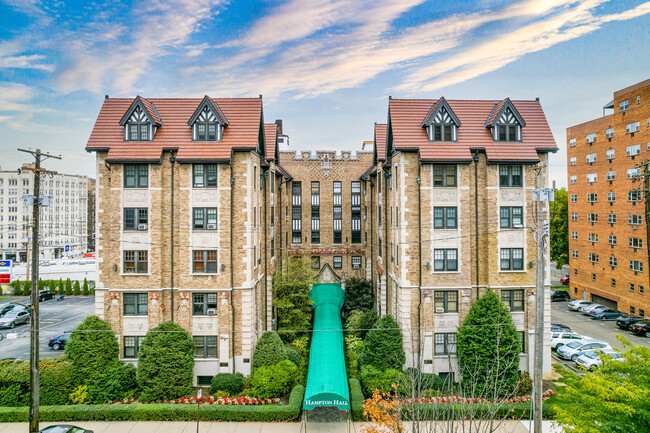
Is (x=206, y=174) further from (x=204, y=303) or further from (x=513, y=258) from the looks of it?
(x=513, y=258)

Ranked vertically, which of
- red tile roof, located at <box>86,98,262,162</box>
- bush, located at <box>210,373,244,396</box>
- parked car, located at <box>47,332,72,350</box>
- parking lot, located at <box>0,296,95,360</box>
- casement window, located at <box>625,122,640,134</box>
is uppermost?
casement window, located at <box>625,122,640,134</box>

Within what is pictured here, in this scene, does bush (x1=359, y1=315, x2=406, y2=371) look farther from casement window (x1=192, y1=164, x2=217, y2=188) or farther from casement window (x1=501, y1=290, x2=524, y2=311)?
casement window (x1=192, y1=164, x2=217, y2=188)

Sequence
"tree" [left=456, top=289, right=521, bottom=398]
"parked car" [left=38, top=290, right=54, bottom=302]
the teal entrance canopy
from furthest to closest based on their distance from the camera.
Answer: "parked car" [left=38, top=290, right=54, bottom=302] < "tree" [left=456, top=289, right=521, bottom=398] < the teal entrance canopy

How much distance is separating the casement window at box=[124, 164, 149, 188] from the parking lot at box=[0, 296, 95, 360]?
1161cm

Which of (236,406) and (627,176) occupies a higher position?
(627,176)

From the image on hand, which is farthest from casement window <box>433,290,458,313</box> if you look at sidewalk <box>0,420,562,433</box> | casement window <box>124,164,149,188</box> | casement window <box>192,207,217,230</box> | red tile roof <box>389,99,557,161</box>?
casement window <box>124,164,149,188</box>

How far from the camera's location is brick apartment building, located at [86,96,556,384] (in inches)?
957

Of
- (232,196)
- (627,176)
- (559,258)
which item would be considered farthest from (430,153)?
(559,258)

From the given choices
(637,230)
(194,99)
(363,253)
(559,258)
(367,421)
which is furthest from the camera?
(559,258)

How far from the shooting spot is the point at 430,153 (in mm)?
25000

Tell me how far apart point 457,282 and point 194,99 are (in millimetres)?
22210

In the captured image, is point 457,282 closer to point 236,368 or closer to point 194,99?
point 236,368

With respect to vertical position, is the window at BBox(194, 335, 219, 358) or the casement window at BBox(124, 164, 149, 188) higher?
the casement window at BBox(124, 164, 149, 188)

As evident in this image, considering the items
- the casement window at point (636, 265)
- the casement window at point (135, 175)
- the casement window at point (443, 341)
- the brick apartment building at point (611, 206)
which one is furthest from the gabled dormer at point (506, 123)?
the casement window at point (636, 265)
